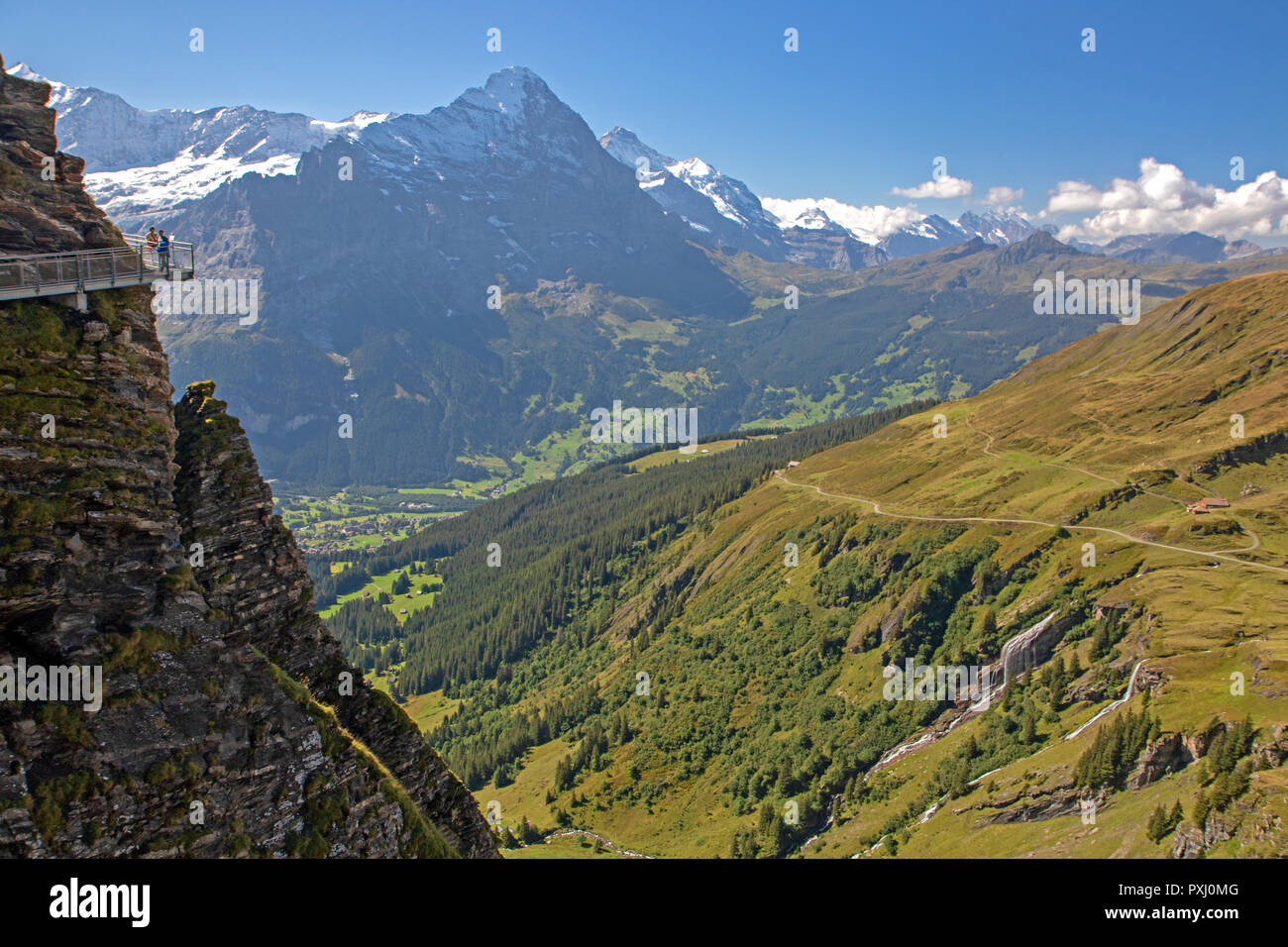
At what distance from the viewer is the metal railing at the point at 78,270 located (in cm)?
2148

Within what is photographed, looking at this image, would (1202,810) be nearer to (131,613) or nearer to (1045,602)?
(1045,602)

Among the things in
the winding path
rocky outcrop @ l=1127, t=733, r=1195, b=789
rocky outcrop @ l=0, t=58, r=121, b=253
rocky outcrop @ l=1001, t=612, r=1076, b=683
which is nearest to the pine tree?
rocky outcrop @ l=1127, t=733, r=1195, b=789

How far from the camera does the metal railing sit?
21.5 m

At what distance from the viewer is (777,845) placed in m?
100

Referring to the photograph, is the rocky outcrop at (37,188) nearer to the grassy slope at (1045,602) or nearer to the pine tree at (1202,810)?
the grassy slope at (1045,602)

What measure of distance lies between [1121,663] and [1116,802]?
27.4 m

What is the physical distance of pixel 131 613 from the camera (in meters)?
20.3

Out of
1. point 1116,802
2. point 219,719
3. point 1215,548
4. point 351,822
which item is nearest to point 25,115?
point 219,719

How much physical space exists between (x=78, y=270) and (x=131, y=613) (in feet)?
36.3

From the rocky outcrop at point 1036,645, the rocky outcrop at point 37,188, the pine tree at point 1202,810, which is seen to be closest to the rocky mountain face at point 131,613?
the rocky outcrop at point 37,188

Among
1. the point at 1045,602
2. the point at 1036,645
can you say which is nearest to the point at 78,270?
the point at 1036,645

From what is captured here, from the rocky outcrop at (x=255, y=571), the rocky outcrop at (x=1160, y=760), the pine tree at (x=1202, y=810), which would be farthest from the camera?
the rocky outcrop at (x=1160, y=760)

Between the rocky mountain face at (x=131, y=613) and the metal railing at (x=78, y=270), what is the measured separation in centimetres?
48
